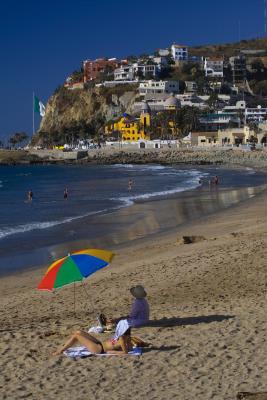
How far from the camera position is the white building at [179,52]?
506 ft

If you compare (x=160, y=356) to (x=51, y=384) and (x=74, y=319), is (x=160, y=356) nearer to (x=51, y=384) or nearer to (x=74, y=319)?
(x=51, y=384)

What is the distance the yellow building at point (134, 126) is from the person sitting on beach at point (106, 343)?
4300 inches

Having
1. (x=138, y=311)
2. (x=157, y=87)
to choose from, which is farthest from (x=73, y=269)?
(x=157, y=87)

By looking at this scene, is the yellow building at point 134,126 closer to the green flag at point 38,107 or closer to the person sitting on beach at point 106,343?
the green flag at point 38,107

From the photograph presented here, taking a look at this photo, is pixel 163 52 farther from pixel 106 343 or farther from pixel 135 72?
pixel 106 343

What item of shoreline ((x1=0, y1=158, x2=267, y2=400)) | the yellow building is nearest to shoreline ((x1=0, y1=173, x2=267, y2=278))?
shoreline ((x1=0, y1=158, x2=267, y2=400))

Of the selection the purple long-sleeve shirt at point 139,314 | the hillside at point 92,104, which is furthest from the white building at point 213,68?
Answer: the purple long-sleeve shirt at point 139,314

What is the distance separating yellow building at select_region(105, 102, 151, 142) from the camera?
4614 inches

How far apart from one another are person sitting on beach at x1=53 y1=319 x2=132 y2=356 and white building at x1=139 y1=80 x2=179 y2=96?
125130 millimetres

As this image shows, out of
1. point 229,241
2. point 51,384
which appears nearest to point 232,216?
point 229,241

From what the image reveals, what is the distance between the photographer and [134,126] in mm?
119312

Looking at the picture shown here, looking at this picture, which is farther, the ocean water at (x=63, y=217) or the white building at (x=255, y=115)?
the white building at (x=255, y=115)

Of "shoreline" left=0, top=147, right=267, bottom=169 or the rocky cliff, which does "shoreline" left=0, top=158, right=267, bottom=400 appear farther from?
the rocky cliff

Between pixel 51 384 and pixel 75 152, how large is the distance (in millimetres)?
108427
